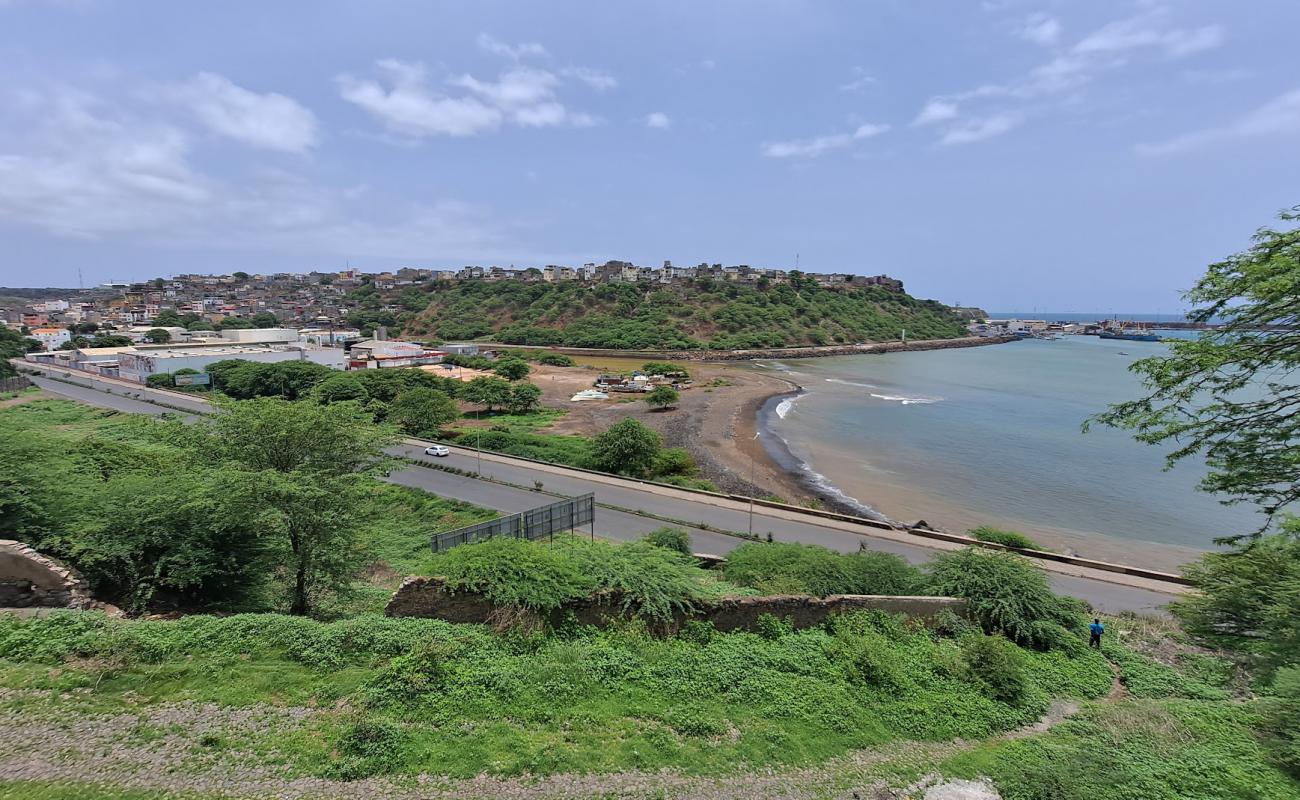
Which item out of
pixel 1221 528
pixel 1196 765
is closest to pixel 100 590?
pixel 1196 765

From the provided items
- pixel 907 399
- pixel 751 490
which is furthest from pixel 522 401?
pixel 907 399

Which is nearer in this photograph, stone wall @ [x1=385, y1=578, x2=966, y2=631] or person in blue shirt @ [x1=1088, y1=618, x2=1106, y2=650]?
stone wall @ [x1=385, y1=578, x2=966, y2=631]

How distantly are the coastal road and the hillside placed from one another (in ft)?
285

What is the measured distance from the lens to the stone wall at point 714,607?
11164 millimetres

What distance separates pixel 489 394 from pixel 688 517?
32738mm

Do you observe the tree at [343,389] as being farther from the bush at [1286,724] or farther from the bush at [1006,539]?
the bush at [1286,724]

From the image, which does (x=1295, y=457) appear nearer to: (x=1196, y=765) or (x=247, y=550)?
(x=1196, y=765)

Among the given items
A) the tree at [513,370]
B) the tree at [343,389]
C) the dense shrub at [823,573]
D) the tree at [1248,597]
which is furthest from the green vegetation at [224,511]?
the tree at [513,370]

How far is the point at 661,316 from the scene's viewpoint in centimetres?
13312

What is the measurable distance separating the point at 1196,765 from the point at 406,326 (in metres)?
154

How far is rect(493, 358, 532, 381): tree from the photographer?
7075 centimetres

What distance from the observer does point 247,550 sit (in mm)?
13445

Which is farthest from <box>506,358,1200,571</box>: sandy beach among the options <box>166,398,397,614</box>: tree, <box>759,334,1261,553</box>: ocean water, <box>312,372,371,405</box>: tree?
<box>166,398,397,614</box>: tree

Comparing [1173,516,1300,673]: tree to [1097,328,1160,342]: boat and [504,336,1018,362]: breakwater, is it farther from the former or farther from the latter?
[1097,328,1160,342]: boat
